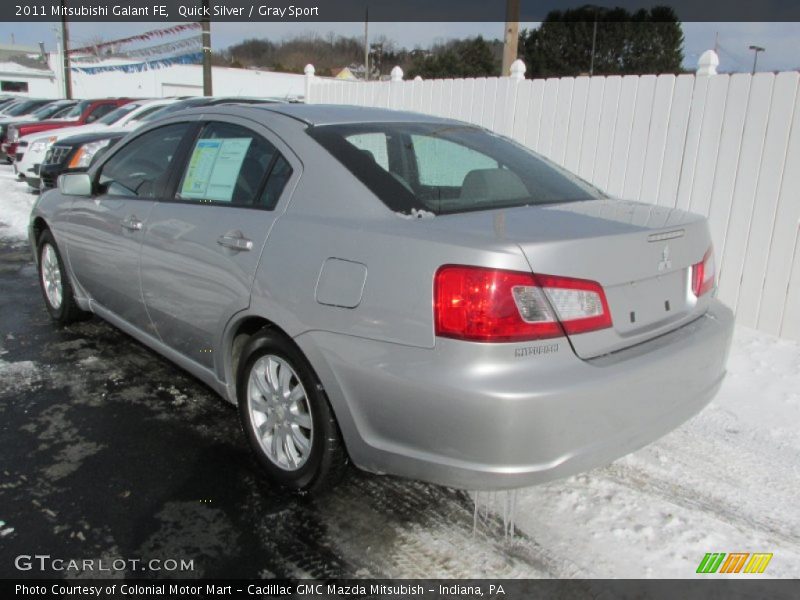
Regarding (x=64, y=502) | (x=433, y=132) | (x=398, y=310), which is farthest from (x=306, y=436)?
(x=433, y=132)

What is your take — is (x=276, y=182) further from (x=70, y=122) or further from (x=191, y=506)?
(x=70, y=122)

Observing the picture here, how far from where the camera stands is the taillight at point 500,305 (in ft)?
7.02

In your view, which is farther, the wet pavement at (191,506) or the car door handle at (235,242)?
the car door handle at (235,242)

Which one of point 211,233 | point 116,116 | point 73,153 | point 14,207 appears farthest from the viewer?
point 116,116

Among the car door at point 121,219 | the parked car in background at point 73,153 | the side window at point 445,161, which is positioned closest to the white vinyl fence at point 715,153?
the side window at point 445,161

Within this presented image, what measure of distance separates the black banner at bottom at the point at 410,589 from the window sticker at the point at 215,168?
1675 millimetres

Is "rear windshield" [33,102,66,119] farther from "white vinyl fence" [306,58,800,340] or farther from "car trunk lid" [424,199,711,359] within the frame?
"car trunk lid" [424,199,711,359]

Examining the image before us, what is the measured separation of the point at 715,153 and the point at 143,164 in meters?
4.12

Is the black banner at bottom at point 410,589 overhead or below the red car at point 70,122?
below

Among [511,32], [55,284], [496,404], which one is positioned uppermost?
[511,32]

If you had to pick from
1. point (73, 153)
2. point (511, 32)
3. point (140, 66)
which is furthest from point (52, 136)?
point (140, 66)

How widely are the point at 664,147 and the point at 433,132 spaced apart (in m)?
3.00

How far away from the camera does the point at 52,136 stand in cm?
1237

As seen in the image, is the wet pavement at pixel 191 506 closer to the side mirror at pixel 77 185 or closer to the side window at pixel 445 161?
the side mirror at pixel 77 185
